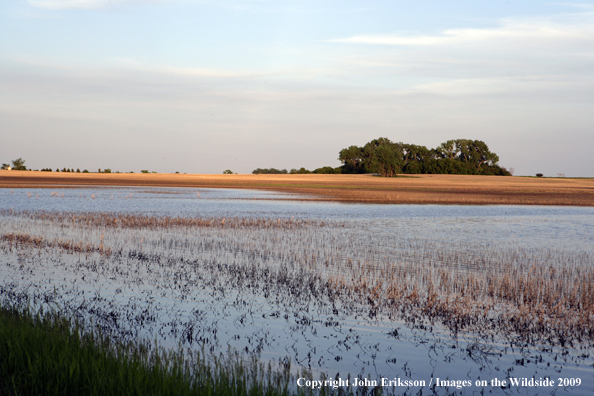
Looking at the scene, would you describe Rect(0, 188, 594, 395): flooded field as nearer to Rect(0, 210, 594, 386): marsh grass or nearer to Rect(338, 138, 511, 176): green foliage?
Rect(0, 210, 594, 386): marsh grass

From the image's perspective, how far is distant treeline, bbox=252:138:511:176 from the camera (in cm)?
12106

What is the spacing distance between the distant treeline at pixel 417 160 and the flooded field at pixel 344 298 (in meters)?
99.1

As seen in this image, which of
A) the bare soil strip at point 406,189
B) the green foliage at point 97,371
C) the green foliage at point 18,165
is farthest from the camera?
the green foliage at point 18,165

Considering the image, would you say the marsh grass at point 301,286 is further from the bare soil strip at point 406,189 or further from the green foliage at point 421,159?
the green foliage at point 421,159

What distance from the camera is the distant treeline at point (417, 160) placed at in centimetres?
12106

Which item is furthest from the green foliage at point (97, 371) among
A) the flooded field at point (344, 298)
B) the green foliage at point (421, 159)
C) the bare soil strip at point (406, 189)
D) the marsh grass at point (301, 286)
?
the green foliage at point (421, 159)

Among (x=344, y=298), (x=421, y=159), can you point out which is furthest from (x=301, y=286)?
(x=421, y=159)

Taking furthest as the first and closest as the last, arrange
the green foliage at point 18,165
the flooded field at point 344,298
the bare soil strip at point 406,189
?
the green foliage at point 18,165 < the bare soil strip at point 406,189 < the flooded field at point 344,298

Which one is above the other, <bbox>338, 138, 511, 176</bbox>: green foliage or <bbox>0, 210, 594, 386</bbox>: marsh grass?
<bbox>338, 138, 511, 176</bbox>: green foliage

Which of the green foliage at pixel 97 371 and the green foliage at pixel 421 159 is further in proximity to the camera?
the green foliage at pixel 421 159

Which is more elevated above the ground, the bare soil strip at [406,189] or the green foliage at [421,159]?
the green foliage at [421,159]

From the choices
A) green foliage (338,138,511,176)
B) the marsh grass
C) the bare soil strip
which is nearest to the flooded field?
the marsh grass

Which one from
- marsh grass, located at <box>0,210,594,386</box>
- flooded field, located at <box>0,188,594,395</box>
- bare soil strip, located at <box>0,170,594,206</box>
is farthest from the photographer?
bare soil strip, located at <box>0,170,594,206</box>

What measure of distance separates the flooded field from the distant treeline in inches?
3900
